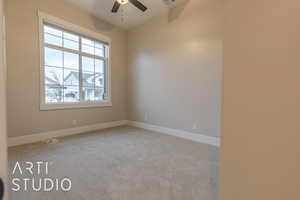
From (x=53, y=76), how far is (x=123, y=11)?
227 cm

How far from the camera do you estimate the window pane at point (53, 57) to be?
10.6ft

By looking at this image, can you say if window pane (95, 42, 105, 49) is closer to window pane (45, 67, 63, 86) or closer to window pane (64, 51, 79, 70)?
window pane (64, 51, 79, 70)

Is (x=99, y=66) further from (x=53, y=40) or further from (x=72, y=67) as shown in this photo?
(x=53, y=40)

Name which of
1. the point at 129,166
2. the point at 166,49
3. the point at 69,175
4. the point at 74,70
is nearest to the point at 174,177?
the point at 129,166

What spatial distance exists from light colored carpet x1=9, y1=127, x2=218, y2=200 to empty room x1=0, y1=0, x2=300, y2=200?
0.02 m

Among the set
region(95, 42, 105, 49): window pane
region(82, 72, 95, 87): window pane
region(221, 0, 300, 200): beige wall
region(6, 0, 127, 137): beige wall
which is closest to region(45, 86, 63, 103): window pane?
region(6, 0, 127, 137): beige wall

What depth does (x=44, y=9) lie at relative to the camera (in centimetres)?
309

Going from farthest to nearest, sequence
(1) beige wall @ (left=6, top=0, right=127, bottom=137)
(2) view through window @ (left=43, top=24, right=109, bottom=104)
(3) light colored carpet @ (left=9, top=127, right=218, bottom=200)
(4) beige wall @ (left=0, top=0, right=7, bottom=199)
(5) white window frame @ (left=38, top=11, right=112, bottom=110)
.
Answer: (2) view through window @ (left=43, top=24, right=109, bottom=104) → (5) white window frame @ (left=38, top=11, right=112, bottom=110) → (1) beige wall @ (left=6, top=0, right=127, bottom=137) → (3) light colored carpet @ (left=9, top=127, right=218, bottom=200) → (4) beige wall @ (left=0, top=0, right=7, bottom=199)

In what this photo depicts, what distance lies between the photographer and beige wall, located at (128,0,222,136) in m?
3.11

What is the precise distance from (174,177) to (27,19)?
3.75 metres

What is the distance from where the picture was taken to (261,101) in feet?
2.66

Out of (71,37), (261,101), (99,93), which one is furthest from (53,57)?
(261,101)

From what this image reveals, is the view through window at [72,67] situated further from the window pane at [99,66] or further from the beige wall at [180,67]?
the beige wall at [180,67]

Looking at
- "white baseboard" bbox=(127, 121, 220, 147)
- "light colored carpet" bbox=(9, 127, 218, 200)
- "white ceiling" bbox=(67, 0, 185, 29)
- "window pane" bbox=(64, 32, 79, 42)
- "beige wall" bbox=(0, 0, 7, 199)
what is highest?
"white ceiling" bbox=(67, 0, 185, 29)
